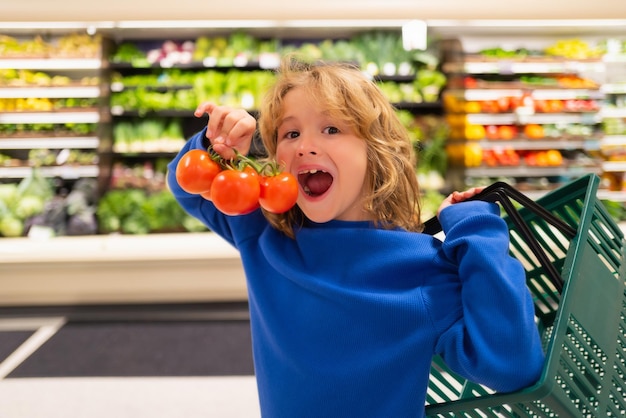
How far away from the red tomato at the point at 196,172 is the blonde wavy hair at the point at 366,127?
0.19m

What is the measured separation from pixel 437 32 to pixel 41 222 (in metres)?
3.88

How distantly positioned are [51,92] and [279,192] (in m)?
4.37

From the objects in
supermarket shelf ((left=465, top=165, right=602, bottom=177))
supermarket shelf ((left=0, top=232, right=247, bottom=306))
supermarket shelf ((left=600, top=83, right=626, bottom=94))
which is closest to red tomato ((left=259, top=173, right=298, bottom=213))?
supermarket shelf ((left=0, top=232, right=247, bottom=306))

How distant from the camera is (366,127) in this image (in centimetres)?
121

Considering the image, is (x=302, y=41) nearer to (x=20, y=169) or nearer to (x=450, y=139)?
(x=450, y=139)

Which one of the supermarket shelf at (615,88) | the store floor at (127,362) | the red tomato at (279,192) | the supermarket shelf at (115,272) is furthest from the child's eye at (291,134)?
the supermarket shelf at (615,88)

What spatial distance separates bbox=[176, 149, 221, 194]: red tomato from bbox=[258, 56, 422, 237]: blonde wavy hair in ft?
0.64

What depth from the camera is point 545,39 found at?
545 cm

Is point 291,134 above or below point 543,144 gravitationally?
above

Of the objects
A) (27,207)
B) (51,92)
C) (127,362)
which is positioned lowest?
(127,362)

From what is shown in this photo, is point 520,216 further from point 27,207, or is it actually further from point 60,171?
point 60,171

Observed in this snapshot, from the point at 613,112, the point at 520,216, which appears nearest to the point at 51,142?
the point at 520,216

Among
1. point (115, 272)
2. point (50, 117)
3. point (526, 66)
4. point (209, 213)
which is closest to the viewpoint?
point (209, 213)

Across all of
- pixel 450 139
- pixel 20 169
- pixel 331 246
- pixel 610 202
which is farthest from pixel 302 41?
pixel 331 246
